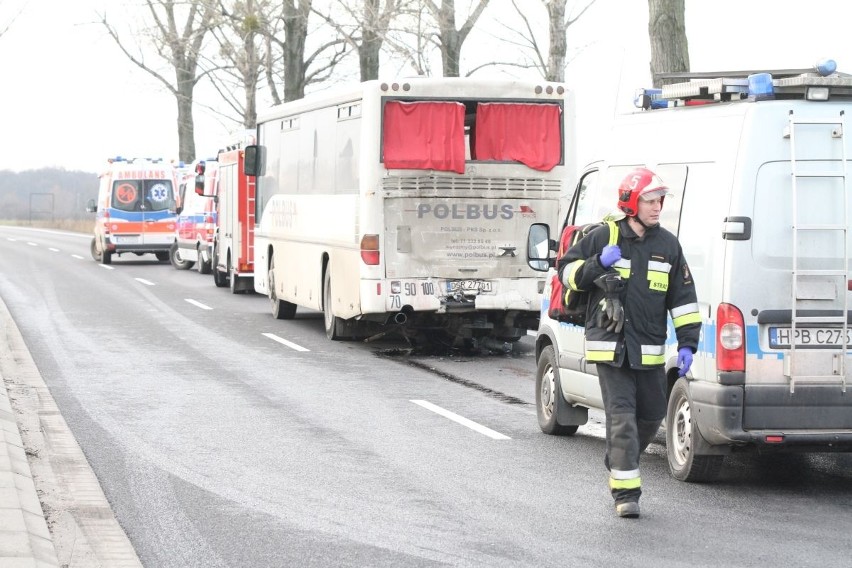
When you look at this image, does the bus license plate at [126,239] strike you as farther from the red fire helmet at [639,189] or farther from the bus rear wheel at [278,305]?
the red fire helmet at [639,189]

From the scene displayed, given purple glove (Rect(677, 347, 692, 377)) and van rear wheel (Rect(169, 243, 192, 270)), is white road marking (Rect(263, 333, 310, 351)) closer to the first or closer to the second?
purple glove (Rect(677, 347, 692, 377))

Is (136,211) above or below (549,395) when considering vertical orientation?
above

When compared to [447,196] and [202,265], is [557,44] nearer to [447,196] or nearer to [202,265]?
[202,265]

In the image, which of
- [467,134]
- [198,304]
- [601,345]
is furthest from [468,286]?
[198,304]

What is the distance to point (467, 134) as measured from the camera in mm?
16688

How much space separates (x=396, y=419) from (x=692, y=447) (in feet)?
11.7

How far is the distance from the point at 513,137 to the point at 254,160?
7.46 metres

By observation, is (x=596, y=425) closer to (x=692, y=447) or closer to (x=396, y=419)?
(x=396, y=419)

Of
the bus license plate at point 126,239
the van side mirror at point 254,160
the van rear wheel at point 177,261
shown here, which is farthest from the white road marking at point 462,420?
the bus license plate at point 126,239

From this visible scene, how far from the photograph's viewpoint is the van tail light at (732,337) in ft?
26.9

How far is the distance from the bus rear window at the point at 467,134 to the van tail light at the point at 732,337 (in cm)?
830

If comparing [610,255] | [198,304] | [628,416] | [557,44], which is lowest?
[198,304]

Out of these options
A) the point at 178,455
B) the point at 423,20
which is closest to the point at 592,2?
the point at 423,20

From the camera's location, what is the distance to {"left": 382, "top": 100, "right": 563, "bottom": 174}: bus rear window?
16.2 m
